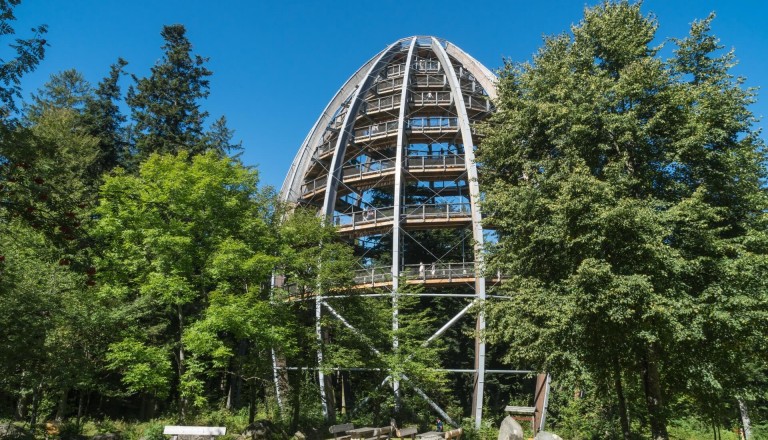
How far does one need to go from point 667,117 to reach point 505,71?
5.60 m

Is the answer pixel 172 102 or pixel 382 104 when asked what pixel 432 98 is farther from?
pixel 172 102

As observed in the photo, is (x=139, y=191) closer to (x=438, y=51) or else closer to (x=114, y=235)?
(x=114, y=235)

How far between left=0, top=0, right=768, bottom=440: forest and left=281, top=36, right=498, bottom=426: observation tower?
8.32 feet

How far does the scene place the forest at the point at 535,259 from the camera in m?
10.7

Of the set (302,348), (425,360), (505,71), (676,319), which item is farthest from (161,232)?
(676,319)

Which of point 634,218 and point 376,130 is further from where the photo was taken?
point 376,130

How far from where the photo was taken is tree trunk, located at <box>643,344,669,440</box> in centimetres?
1178

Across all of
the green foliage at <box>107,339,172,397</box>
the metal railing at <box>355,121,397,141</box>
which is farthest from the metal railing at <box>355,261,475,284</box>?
the green foliage at <box>107,339,172,397</box>

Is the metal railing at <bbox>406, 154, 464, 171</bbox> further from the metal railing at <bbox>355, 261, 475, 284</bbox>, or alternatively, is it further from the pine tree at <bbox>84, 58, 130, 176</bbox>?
the pine tree at <bbox>84, 58, 130, 176</bbox>

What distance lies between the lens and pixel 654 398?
481 inches

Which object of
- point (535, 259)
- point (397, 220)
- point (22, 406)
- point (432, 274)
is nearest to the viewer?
point (535, 259)

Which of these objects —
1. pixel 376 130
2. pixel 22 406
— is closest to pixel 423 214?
pixel 376 130

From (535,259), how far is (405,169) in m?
11.7

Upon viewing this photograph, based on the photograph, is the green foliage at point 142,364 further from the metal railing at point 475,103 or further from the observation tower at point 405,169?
the metal railing at point 475,103
